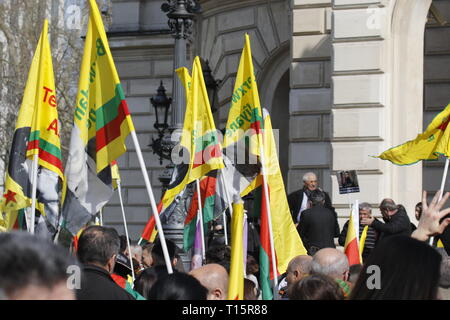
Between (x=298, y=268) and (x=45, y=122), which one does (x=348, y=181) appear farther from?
(x=298, y=268)

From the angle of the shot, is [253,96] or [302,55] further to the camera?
[302,55]

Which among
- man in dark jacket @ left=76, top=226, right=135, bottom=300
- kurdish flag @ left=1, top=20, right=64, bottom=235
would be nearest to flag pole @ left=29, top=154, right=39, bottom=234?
kurdish flag @ left=1, top=20, right=64, bottom=235

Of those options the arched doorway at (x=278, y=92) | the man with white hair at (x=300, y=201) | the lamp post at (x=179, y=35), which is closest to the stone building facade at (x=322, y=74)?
the arched doorway at (x=278, y=92)

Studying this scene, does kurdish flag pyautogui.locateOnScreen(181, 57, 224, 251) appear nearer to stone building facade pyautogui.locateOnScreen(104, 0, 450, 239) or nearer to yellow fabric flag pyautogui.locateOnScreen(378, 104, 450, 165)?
yellow fabric flag pyautogui.locateOnScreen(378, 104, 450, 165)

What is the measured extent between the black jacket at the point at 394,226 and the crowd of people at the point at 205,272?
202cm

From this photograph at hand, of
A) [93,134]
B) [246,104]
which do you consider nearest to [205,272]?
[93,134]

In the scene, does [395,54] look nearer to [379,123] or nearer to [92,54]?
[379,123]

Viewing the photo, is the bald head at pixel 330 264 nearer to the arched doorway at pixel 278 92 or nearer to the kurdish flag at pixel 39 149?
the kurdish flag at pixel 39 149

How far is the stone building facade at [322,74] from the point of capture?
46.3 feet

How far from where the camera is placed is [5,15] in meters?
32.2

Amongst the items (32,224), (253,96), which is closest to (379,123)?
(253,96)

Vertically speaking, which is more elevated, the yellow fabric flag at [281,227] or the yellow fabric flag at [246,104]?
the yellow fabric flag at [246,104]

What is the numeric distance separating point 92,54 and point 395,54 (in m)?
7.02

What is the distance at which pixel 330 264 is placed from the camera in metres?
6.34
